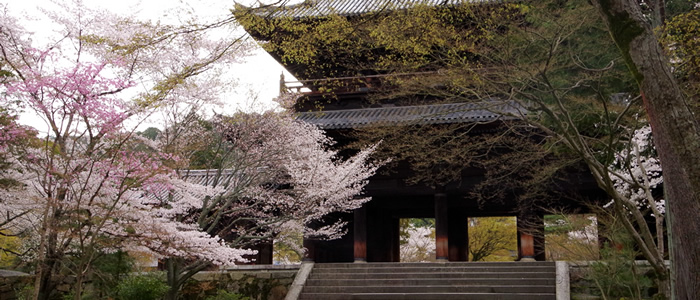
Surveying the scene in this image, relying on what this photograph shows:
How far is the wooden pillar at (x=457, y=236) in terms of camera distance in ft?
61.0

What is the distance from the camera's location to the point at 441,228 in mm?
15484

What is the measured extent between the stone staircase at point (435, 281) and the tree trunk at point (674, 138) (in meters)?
7.44

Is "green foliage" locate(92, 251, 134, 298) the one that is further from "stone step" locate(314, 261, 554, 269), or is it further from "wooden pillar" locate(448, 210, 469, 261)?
"wooden pillar" locate(448, 210, 469, 261)

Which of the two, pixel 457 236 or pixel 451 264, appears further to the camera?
pixel 457 236

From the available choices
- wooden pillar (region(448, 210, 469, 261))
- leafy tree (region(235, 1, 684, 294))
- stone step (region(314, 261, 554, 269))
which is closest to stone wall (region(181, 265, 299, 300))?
stone step (region(314, 261, 554, 269))

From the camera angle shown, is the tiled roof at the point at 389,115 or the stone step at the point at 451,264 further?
the tiled roof at the point at 389,115

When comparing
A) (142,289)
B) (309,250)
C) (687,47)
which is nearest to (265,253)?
(309,250)

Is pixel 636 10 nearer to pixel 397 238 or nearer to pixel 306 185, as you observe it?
pixel 306 185

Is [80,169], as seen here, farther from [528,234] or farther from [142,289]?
[528,234]

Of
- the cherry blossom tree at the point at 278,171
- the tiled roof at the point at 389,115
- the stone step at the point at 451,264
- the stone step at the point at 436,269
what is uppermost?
the tiled roof at the point at 389,115

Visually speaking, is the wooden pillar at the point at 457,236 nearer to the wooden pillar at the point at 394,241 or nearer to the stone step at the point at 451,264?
the wooden pillar at the point at 394,241

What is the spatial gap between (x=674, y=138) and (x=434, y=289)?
29.0 feet

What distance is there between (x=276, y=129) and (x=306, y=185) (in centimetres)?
154

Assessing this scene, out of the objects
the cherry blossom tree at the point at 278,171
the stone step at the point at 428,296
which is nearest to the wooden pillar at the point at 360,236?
Answer: the cherry blossom tree at the point at 278,171
